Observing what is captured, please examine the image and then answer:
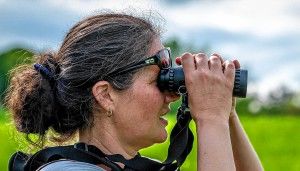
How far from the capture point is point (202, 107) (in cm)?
334

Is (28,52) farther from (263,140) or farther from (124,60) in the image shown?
(263,140)

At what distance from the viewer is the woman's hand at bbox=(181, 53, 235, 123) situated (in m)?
3.34

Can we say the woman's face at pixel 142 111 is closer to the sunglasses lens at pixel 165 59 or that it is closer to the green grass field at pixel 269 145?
the sunglasses lens at pixel 165 59

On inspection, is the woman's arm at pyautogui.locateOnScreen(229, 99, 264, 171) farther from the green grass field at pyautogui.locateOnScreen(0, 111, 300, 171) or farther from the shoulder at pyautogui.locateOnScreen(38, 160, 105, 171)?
the green grass field at pyautogui.locateOnScreen(0, 111, 300, 171)

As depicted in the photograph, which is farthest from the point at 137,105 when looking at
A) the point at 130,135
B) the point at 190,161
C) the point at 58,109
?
the point at 190,161

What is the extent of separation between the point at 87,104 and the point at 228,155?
681 millimetres

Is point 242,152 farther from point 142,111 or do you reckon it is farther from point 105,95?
point 105,95

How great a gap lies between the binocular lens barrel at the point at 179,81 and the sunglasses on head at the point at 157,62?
0.20 ft

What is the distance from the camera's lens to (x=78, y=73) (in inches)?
138

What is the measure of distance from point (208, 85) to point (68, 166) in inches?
26.2

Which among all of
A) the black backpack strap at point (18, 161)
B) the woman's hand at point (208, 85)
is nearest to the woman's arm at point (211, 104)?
the woman's hand at point (208, 85)

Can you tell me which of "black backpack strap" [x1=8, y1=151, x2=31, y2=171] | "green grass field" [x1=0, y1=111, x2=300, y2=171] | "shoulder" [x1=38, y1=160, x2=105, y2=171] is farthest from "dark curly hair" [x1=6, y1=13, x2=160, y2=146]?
"green grass field" [x1=0, y1=111, x2=300, y2=171]

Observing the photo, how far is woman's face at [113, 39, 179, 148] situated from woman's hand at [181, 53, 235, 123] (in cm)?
18

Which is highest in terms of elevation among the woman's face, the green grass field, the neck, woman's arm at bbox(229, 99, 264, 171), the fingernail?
the fingernail
